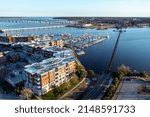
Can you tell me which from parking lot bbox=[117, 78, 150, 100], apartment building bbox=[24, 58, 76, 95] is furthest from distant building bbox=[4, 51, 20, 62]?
parking lot bbox=[117, 78, 150, 100]

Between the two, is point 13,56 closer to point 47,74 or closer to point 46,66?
point 46,66

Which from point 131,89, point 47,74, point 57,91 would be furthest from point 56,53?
point 131,89

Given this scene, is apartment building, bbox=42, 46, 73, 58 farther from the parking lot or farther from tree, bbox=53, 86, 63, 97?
the parking lot

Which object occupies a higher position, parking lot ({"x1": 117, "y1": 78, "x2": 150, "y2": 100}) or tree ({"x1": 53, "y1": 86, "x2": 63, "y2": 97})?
parking lot ({"x1": 117, "y1": 78, "x2": 150, "y2": 100})

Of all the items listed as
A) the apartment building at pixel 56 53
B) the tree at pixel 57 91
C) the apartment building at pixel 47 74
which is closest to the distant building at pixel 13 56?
the apartment building at pixel 56 53

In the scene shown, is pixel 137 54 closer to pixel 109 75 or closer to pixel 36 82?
pixel 109 75
